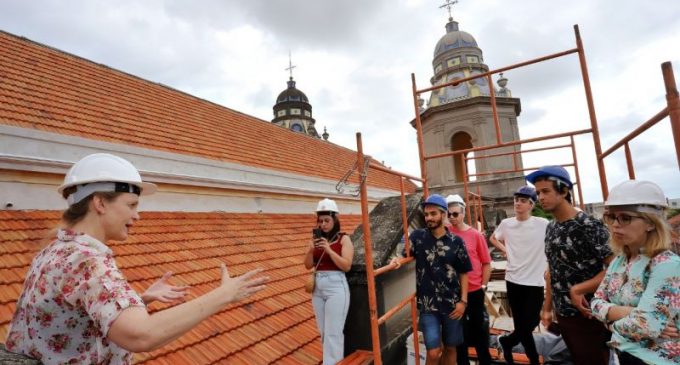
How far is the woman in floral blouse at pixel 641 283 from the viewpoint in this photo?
1.61m

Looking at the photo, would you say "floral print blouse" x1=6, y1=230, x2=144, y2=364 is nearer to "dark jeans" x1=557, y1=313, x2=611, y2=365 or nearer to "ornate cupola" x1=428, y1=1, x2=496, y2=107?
"dark jeans" x1=557, y1=313, x2=611, y2=365

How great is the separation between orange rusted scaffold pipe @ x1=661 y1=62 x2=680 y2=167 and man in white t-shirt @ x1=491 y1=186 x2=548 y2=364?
2.07 metres

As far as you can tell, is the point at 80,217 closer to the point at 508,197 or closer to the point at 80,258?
the point at 80,258

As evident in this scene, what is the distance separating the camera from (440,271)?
9.99 feet

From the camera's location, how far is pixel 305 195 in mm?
8672

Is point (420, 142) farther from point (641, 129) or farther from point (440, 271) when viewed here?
point (641, 129)

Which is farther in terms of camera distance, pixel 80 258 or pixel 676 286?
pixel 676 286

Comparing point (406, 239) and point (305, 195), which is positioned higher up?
point (305, 195)

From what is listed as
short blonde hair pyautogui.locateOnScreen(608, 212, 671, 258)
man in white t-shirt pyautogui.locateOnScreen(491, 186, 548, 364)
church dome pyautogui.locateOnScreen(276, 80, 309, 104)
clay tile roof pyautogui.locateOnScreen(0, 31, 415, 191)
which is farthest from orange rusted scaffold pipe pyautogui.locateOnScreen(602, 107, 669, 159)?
church dome pyautogui.locateOnScreen(276, 80, 309, 104)

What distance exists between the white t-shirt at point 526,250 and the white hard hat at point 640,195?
1.70 m

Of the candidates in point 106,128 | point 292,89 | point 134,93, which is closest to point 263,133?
point 134,93

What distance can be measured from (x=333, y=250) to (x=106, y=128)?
4.66 metres

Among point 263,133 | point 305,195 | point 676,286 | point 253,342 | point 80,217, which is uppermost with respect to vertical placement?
point 263,133

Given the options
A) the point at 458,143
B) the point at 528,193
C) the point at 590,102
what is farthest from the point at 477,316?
the point at 458,143
